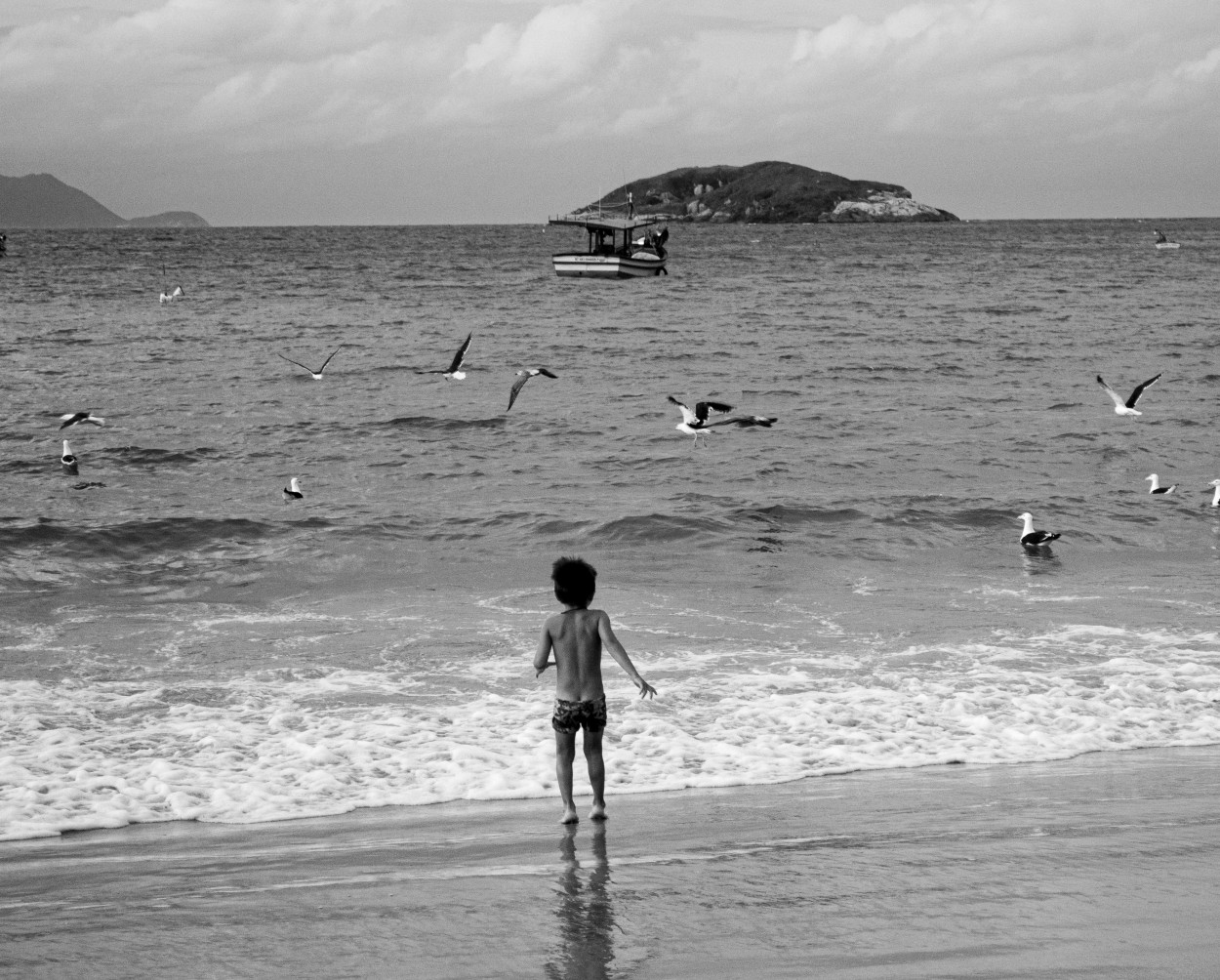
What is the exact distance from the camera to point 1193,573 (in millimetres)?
14602

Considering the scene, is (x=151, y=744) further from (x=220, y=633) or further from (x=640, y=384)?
(x=640, y=384)

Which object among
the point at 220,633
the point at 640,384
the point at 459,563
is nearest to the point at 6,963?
the point at 220,633

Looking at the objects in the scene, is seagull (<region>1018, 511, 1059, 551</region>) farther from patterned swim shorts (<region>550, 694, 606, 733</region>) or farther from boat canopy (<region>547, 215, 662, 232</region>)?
boat canopy (<region>547, 215, 662, 232</region>)

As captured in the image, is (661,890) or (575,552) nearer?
(661,890)

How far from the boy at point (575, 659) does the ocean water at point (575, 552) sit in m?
1.13

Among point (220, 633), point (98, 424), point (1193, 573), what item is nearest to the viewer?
point (220, 633)

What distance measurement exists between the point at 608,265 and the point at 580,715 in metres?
61.9

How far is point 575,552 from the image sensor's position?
51.9ft

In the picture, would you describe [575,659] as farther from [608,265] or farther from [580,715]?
[608,265]

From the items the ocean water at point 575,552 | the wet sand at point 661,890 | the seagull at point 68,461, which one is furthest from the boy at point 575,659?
the seagull at point 68,461

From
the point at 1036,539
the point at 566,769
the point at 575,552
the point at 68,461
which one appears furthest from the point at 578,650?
the point at 68,461

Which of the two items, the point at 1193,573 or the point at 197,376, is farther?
the point at 197,376

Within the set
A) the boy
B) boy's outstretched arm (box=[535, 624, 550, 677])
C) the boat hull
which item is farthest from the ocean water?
the boat hull

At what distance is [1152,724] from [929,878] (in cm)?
424
